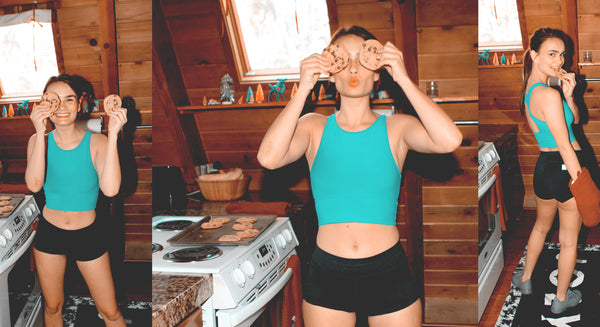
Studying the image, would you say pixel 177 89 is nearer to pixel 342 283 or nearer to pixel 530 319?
pixel 342 283

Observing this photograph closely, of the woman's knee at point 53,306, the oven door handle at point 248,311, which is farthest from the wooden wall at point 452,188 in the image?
the woman's knee at point 53,306

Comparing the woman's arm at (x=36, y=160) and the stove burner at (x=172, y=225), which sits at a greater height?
the woman's arm at (x=36, y=160)

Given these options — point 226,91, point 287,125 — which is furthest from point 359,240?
point 226,91

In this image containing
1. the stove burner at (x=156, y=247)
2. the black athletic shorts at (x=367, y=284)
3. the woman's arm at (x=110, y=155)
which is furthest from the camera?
the stove burner at (x=156, y=247)

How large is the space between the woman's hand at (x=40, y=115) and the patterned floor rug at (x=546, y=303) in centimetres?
157

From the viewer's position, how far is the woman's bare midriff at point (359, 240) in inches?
48.3

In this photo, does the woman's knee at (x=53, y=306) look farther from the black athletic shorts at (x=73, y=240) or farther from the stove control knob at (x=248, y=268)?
the stove control knob at (x=248, y=268)

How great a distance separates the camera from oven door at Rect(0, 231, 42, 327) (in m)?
0.92

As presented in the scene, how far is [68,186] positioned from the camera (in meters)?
0.96

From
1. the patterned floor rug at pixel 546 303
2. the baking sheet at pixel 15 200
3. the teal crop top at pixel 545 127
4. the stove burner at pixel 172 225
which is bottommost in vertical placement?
the patterned floor rug at pixel 546 303

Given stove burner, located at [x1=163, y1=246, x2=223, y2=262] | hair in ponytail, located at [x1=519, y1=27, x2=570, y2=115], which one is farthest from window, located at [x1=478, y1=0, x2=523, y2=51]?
stove burner, located at [x1=163, y1=246, x2=223, y2=262]

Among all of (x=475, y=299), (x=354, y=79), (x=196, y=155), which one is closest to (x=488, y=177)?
(x=354, y=79)

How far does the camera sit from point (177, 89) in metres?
2.67

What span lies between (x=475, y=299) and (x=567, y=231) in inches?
41.2
